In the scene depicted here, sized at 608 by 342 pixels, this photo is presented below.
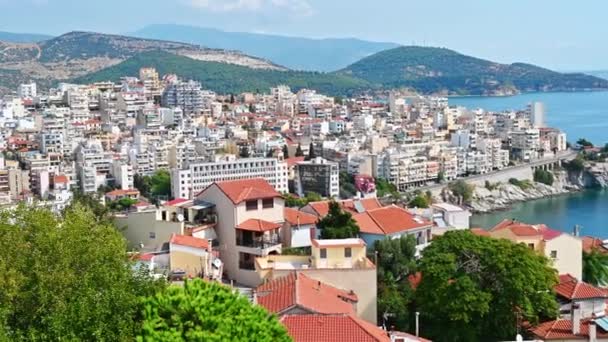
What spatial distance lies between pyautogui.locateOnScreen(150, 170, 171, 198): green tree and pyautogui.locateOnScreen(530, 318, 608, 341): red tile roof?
1967 centimetres

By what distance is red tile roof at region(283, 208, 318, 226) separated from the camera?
985cm

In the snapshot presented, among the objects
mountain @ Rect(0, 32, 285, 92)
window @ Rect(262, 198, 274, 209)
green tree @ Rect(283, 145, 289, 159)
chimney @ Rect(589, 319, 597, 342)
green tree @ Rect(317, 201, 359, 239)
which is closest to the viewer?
chimney @ Rect(589, 319, 597, 342)

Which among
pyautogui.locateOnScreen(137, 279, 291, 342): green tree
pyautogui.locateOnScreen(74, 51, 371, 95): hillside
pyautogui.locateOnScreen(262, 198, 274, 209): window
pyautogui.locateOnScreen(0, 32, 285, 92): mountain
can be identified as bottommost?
pyautogui.locateOnScreen(262, 198, 274, 209): window

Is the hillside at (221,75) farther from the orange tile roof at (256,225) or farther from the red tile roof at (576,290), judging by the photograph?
the red tile roof at (576,290)

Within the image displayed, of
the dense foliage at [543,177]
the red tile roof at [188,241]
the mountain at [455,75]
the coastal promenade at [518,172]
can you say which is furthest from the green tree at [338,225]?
the mountain at [455,75]

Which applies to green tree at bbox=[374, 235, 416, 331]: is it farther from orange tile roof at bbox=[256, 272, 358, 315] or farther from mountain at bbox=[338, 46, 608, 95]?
mountain at bbox=[338, 46, 608, 95]

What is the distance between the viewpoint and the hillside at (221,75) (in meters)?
66.8

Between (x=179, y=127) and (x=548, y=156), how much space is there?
15.7m

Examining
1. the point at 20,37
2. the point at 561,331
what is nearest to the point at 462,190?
the point at 561,331

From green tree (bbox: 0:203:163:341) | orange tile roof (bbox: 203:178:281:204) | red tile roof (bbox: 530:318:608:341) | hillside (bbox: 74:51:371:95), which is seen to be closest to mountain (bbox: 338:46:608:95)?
hillside (bbox: 74:51:371:95)

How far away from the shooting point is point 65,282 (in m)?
5.05

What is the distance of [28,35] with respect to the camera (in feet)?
535

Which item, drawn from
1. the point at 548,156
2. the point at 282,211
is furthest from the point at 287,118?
the point at 282,211

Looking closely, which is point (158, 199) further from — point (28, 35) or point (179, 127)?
point (28, 35)
